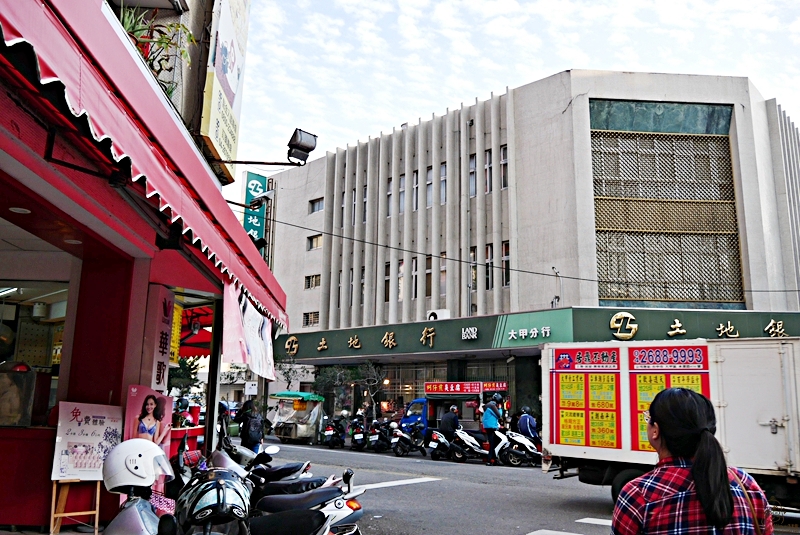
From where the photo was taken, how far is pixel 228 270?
22.8 feet

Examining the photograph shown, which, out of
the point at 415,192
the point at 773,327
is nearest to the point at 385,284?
the point at 415,192

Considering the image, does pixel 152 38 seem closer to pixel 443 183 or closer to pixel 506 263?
pixel 506 263

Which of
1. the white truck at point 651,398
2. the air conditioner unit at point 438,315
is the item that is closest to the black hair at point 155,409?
the white truck at point 651,398

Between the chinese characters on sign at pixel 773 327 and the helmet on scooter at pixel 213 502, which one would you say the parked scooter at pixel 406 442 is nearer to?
the chinese characters on sign at pixel 773 327

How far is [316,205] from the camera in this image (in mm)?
38219

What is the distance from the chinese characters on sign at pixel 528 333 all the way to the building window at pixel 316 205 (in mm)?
16388

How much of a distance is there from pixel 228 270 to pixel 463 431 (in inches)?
536

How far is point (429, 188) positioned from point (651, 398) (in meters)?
21.9

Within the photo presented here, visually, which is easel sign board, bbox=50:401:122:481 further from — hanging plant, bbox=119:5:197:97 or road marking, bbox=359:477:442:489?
road marking, bbox=359:477:442:489

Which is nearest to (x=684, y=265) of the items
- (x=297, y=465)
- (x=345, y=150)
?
(x=345, y=150)

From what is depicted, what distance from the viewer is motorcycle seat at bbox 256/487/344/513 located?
5766 millimetres

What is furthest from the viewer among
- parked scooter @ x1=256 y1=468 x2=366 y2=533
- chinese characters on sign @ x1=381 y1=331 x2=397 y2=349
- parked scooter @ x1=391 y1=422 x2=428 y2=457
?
chinese characters on sign @ x1=381 y1=331 x2=397 y2=349

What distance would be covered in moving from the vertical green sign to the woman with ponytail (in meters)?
12.9

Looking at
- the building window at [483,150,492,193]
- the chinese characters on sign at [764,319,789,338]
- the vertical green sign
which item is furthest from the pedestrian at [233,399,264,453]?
the chinese characters on sign at [764,319,789,338]
